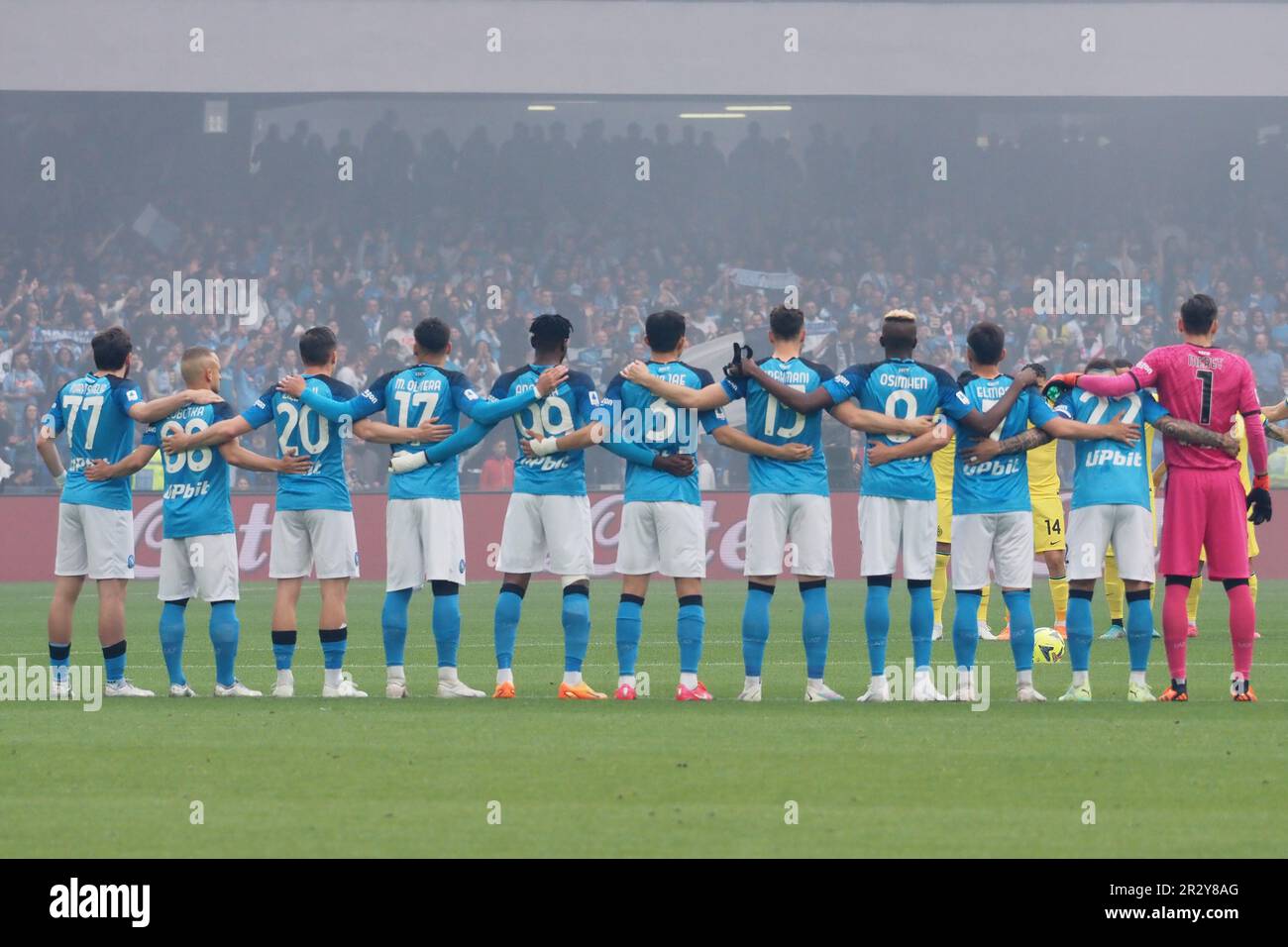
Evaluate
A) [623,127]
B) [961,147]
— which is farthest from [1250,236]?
[623,127]

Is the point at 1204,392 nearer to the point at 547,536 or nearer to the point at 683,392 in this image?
the point at 683,392

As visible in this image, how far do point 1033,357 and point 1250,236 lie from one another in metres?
5.33

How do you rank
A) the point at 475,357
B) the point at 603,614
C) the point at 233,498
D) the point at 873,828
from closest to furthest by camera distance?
the point at 873,828 → the point at 603,614 → the point at 233,498 → the point at 475,357

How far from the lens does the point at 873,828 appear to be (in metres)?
6.80

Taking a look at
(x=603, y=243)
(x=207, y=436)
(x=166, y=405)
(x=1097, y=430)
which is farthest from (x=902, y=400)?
(x=603, y=243)

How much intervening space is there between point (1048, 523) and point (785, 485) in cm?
544

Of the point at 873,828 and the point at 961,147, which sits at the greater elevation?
the point at 961,147

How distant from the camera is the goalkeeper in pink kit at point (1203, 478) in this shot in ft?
34.3

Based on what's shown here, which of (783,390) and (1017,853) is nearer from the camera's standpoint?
(1017,853)

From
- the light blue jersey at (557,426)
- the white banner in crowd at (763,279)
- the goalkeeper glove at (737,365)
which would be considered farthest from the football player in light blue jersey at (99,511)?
the white banner in crowd at (763,279)

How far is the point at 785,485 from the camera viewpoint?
10758mm

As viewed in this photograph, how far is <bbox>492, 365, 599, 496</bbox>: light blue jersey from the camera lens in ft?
35.7

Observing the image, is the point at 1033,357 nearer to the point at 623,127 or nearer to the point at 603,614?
the point at 623,127

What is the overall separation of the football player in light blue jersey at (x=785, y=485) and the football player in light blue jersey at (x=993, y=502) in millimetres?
365
